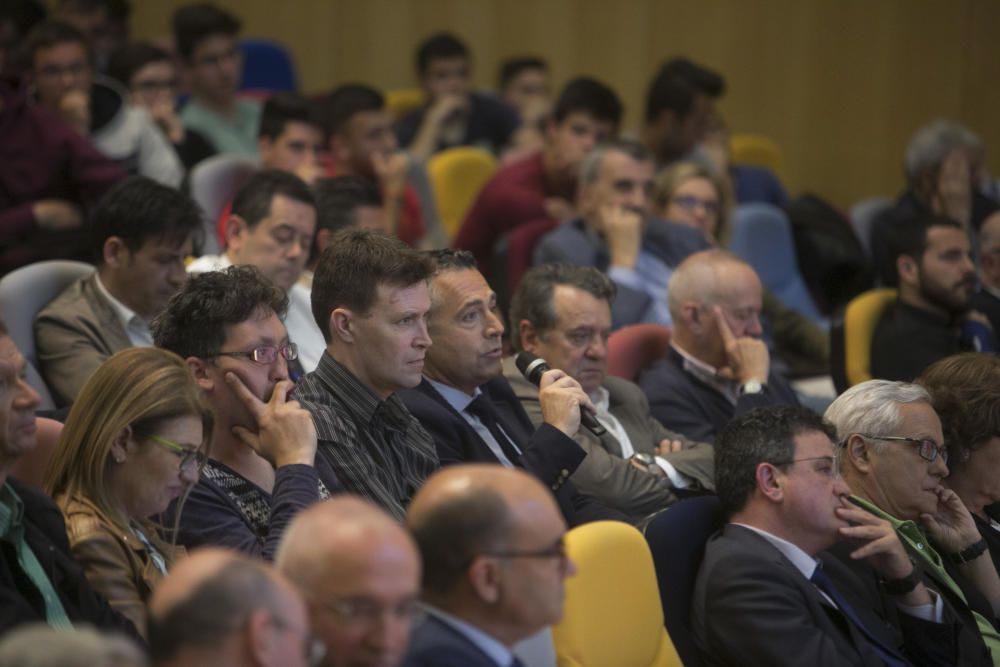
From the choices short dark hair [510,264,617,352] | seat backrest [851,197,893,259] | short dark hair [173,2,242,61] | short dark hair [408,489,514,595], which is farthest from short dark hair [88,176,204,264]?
seat backrest [851,197,893,259]

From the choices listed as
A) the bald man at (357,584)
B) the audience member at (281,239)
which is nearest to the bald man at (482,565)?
the bald man at (357,584)

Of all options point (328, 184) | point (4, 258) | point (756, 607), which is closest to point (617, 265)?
point (328, 184)

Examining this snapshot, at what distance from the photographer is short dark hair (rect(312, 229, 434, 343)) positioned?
9.18ft

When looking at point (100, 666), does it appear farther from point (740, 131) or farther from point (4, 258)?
point (740, 131)

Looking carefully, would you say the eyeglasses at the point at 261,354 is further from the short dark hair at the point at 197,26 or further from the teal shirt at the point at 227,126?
the short dark hair at the point at 197,26

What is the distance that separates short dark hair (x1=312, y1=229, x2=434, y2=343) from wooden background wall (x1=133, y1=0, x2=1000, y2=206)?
4945mm

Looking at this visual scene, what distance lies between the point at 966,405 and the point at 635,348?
3.19 ft

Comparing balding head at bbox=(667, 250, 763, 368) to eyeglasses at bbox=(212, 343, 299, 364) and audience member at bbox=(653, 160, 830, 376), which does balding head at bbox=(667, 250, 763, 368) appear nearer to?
audience member at bbox=(653, 160, 830, 376)

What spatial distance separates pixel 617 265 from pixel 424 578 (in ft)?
9.30

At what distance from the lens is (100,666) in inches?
55.2

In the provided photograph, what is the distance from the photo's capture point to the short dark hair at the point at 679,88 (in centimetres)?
597

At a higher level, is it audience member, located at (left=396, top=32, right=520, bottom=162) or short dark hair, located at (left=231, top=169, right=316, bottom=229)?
short dark hair, located at (left=231, top=169, right=316, bottom=229)

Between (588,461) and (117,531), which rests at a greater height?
(117,531)

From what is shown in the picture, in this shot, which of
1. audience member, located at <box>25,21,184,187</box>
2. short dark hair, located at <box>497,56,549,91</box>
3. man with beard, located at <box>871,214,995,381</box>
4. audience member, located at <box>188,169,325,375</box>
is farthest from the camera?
short dark hair, located at <box>497,56,549,91</box>
